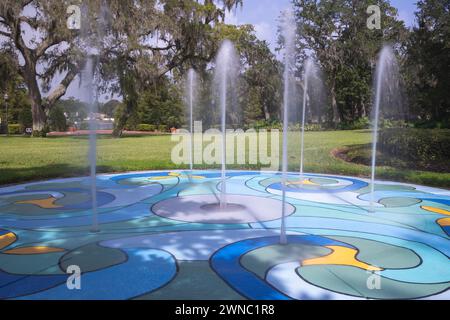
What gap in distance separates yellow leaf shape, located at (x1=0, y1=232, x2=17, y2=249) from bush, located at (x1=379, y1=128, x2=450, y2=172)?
11007 millimetres

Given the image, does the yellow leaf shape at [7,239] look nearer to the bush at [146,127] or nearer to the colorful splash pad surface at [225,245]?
the colorful splash pad surface at [225,245]

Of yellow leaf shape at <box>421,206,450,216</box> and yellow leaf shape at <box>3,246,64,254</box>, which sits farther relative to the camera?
yellow leaf shape at <box>421,206,450,216</box>

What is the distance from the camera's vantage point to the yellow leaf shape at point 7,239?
16.2ft

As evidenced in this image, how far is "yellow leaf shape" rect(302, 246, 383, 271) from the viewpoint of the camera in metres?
4.25

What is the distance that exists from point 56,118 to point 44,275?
32.7 metres

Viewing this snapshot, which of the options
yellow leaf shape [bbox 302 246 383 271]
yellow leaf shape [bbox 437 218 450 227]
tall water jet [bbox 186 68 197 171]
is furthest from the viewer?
tall water jet [bbox 186 68 197 171]

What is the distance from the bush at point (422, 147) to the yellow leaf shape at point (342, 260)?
8281 mm

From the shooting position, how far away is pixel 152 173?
37.2 feet

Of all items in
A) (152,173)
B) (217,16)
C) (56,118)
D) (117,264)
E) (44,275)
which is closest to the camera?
(44,275)

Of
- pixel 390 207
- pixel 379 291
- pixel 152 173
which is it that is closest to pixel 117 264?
pixel 379 291

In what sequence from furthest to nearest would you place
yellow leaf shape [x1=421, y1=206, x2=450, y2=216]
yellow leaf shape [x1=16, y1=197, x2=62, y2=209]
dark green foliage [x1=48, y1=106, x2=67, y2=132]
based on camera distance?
dark green foliage [x1=48, y1=106, x2=67, y2=132]
yellow leaf shape [x1=16, y1=197, x2=62, y2=209]
yellow leaf shape [x1=421, y1=206, x2=450, y2=216]

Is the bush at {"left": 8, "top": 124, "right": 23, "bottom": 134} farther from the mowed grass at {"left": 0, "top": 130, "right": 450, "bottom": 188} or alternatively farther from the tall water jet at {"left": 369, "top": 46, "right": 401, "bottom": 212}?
the tall water jet at {"left": 369, "top": 46, "right": 401, "bottom": 212}

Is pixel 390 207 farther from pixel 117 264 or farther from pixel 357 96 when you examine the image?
pixel 357 96

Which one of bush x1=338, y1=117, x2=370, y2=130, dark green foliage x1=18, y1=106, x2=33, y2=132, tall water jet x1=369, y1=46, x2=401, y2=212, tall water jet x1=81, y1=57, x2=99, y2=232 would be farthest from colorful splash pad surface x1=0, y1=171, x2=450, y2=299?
dark green foliage x1=18, y1=106, x2=33, y2=132
